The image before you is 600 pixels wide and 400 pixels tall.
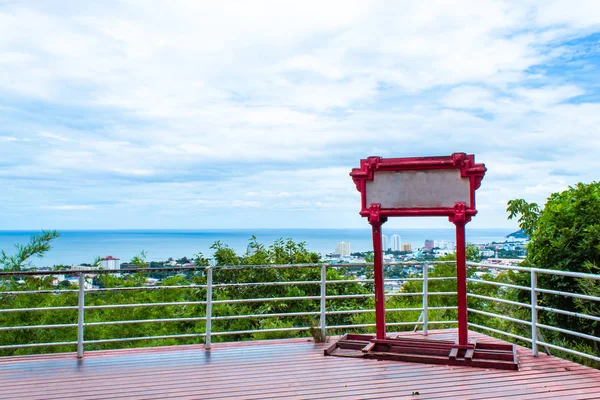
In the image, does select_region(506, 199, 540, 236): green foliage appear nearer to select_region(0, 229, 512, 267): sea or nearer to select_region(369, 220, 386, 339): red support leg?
select_region(0, 229, 512, 267): sea

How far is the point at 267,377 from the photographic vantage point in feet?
14.5

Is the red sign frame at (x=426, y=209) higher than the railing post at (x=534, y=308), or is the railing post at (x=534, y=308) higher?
the red sign frame at (x=426, y=209)

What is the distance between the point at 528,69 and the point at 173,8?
5.62 metres

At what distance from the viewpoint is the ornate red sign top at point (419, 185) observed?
194 inches

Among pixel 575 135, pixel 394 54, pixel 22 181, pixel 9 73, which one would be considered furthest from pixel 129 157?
pixel 575 135

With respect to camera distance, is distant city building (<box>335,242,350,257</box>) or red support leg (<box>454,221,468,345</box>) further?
distant city building (<box>335,242,350,257</box>)

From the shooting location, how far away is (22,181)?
61.1 feet

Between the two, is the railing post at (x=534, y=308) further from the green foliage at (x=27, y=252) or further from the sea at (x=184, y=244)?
the green foliage at (x=27, y=252)

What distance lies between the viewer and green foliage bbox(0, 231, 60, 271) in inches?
330

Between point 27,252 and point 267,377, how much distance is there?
6264mm

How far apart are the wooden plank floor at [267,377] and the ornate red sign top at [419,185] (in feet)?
4.97

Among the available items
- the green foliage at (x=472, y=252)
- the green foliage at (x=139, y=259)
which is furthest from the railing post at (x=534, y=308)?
the green foliage at (x=139, y=259)

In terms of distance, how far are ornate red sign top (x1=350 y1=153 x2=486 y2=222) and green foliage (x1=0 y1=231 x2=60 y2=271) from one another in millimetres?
5634

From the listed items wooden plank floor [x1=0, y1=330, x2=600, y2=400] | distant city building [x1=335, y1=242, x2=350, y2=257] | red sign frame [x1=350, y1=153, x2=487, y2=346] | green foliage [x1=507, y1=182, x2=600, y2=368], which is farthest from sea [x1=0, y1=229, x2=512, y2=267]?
wooden plank floor [x1=0, y1=330, x2=600, y2=400]
